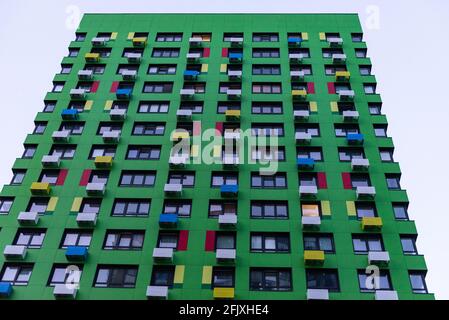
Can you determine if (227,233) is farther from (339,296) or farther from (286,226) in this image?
(339,296)

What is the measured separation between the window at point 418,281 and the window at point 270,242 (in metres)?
8.25

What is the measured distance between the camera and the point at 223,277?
36.5m

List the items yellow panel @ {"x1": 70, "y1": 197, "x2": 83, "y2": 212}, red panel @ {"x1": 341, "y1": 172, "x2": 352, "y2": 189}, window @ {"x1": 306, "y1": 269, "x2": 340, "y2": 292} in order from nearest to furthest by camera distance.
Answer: window @ {"x1": 306, "y1": 269, "x2": 340, "y2": 292}
yellow panel @ {"x1": 70, "y1": 197, "x2": 83, "y2": 212}
red panel @ {"x1": 341, "y1": 172, "x2": 352, "y2": 189}

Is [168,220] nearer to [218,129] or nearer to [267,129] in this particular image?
[218,129]

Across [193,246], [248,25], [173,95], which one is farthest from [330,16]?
[193,246]

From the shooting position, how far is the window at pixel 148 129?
46.8 meters

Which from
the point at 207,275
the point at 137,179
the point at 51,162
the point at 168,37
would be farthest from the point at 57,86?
the point at 207,275

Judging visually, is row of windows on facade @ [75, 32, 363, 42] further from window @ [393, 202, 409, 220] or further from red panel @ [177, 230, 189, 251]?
red panel @ [177, 230, 189, 251]

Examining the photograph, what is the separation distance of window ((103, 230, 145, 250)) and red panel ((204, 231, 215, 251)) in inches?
181

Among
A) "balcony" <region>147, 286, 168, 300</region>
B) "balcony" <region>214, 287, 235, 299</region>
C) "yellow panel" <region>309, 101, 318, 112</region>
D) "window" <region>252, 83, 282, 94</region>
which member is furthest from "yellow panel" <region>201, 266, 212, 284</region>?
"window" <region>252, 83, 282, 94</region>

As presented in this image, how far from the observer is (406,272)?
1421 inches

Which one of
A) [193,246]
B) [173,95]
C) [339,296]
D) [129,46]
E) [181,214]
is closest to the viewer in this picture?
[339,296]

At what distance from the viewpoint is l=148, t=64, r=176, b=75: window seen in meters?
53.4
